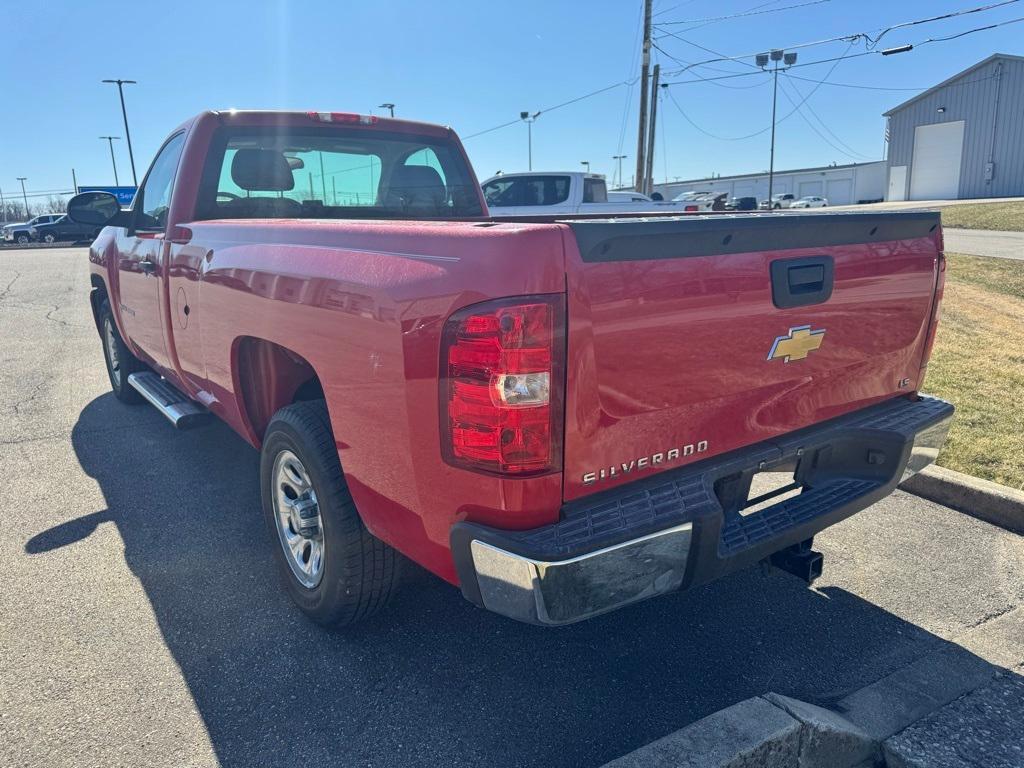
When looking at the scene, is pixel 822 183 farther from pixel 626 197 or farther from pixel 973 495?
pixel 973 495

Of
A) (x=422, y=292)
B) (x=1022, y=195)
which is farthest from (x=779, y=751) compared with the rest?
(x=1022, y=195)

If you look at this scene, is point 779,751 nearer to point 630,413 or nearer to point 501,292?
point 630,413

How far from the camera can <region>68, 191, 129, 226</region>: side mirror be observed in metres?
4.91

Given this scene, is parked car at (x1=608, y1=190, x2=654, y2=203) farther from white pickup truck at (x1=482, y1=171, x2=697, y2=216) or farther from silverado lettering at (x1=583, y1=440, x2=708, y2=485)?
silverado lettering at (x1=583, y1=440, x2=708, y2=485)

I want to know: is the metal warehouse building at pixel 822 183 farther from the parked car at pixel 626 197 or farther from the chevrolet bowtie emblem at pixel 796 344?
the chevrolet bowtie emblem at pixel 796 344

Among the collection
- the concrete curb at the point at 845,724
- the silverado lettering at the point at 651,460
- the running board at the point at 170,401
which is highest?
the silverado lettering at the point at 651,460

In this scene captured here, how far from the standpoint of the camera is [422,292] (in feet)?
A: 6.66

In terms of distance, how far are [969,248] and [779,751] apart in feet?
54.3

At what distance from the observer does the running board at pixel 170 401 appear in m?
4.00

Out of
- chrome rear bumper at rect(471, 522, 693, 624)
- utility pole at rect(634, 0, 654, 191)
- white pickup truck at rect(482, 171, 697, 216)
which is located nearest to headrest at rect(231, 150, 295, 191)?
chrome rear bumper at rect(471, 522, 693, 624)

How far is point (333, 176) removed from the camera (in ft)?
14.1

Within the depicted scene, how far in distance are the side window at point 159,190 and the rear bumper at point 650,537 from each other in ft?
10.4

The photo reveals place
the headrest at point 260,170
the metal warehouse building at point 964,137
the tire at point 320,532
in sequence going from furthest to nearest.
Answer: the metal warehouse building at point 964,137
the headrest at point 260,170
the tire at point 320,532

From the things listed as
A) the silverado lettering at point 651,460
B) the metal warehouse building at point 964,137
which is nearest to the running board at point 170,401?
the silverado lettering at point 651,460
